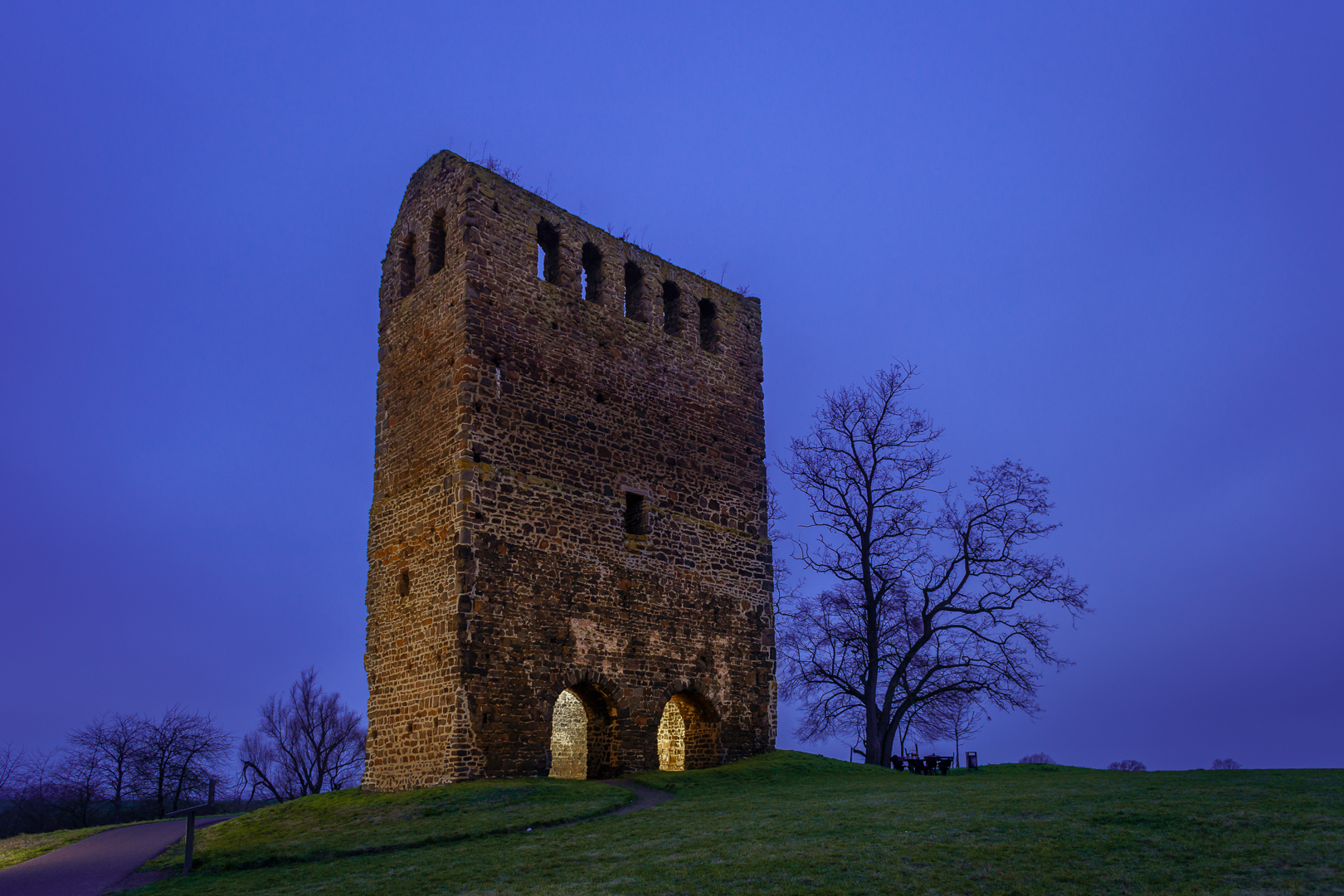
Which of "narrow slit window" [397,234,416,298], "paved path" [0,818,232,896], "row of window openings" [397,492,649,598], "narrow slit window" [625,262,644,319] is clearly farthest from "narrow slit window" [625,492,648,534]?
"paved path" [0,818,232,896]

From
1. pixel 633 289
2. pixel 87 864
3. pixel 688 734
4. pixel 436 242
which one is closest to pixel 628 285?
pixel 633 289

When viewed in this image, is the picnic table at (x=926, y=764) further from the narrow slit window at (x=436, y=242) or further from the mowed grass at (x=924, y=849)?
the narrow slit window at (x=436, y=242)

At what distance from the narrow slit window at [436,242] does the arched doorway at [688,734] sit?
9934 millimetres

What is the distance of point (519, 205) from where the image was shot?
18656 mm

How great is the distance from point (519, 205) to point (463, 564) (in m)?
7.41

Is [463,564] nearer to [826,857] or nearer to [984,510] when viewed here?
[826,857]

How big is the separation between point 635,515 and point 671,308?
5231 mm

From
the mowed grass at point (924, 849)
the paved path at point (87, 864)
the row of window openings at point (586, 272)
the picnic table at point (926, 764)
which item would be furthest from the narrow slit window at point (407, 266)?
the picnic table at point (926, 764)

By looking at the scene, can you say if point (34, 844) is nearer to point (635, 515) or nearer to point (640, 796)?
point (640, 796)

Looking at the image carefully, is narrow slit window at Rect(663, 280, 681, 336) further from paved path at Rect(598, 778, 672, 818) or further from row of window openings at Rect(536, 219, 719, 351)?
paved path at Rect(598, 778, 672, 818)

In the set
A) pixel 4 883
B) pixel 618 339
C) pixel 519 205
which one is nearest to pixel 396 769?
pixel 4 883

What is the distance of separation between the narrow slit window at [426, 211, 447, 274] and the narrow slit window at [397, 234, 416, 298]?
728 millimetres

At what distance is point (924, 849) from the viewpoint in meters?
8.40

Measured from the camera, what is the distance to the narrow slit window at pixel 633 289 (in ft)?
67.4
